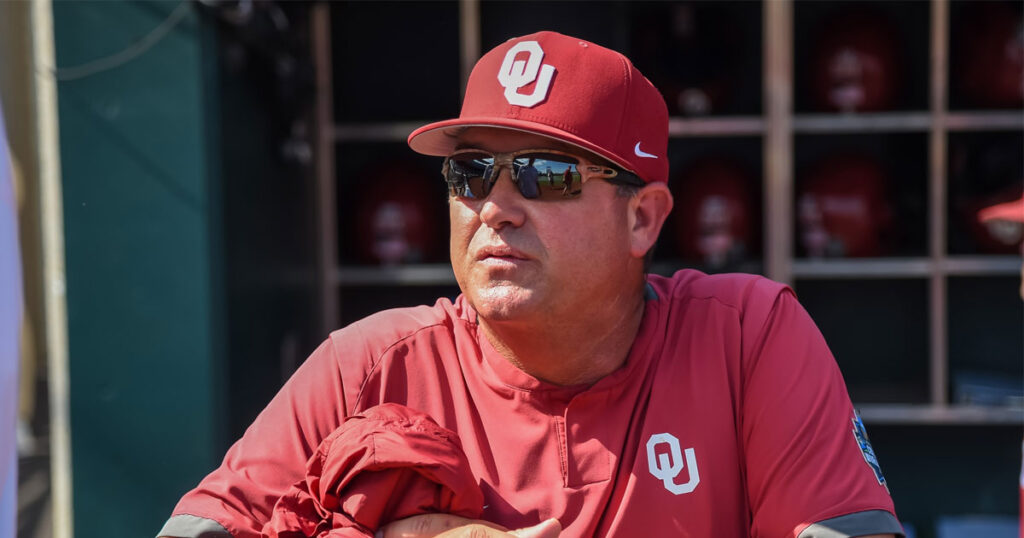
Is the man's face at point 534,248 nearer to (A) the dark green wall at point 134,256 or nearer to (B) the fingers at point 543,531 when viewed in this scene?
(B) the fingers at point 543,531

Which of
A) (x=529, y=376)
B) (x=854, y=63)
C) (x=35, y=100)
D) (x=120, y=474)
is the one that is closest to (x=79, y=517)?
(x=120, y=474)

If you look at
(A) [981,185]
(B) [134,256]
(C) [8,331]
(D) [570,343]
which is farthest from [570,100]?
(A) [981,185]

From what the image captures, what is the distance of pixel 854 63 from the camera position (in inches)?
160

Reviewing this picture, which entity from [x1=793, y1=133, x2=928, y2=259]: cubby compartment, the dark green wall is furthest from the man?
[x1=793, y1=133, x2=928, y2=259]: cubby compartment

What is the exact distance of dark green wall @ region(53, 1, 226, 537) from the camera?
114 inches

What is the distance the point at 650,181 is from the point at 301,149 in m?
2.43

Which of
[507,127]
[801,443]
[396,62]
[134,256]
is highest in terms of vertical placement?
[396,62]

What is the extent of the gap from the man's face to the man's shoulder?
0.61 ft

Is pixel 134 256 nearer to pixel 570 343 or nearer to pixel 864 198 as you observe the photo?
pixel 570 343

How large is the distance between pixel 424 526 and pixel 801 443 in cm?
60

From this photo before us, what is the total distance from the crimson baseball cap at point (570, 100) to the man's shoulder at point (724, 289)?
0.23m

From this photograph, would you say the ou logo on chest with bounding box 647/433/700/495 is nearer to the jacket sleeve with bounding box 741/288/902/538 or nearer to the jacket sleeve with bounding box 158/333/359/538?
the jacket sleeve with bounding box 741/288/902/538

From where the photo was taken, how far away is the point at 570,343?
1650mm

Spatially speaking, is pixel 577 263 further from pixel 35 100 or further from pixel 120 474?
pixel 35 100
